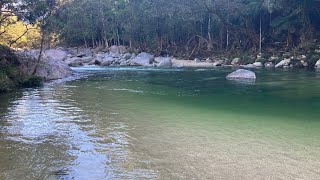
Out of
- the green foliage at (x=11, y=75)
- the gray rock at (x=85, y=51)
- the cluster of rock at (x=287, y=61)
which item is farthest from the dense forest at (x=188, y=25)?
the gray rock at (x=85, y=51)

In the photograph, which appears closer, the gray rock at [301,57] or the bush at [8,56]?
the bush at [8,56]

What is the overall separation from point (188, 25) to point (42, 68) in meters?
27.2

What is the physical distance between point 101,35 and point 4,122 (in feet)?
176

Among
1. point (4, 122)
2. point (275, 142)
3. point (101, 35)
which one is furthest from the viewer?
point (101, 35)

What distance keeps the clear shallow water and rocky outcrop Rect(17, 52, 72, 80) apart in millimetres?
7989

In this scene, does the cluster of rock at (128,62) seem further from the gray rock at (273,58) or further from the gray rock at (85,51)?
the gray rock at (85,51)

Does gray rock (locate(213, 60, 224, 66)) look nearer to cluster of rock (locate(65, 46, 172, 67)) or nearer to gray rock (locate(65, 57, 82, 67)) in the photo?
cluster of rock (locate(65, 46, 172, 67))

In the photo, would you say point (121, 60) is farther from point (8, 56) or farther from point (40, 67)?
point (8, 56)

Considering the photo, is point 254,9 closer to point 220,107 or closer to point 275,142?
point 220,107

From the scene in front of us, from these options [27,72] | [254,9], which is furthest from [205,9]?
[27,72]

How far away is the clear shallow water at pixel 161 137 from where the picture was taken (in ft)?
21.0

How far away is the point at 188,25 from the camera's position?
4872 cm

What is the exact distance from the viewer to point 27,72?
22422 millimetres

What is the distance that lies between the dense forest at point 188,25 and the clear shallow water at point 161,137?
1146 centimetres
